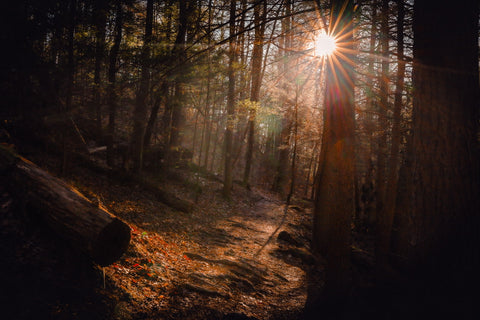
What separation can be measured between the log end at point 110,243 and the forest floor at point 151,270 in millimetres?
233

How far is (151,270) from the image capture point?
4.30 meters

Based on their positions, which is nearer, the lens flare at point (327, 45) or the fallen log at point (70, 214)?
the fallen log at point (70, 214)

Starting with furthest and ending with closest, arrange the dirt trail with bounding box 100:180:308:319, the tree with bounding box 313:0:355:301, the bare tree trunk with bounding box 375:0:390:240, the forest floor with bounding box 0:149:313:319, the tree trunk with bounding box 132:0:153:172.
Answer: the bare tree trunk with bounding box 375:0:390:240 < the tree trunk with bounding box 132:0:153:172 < the tree with bounding box 313:0:355:301 < the dirt trail with bounding box 100:180:308:319 < the forest floor with bounding box 0:149:313:319

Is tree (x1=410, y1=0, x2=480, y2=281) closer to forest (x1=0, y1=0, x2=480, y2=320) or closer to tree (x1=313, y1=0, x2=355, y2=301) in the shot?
forest (x1=0, y1=0, x2=480, y2=320)

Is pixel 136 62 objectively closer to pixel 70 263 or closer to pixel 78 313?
pixel 70 263

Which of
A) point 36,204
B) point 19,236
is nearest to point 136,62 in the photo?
point 36,204

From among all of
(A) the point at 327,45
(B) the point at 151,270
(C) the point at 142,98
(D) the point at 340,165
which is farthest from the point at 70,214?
(C) the point at 142,98

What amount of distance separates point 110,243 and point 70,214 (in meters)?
0.77

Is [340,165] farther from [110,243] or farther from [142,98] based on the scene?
[142,98]

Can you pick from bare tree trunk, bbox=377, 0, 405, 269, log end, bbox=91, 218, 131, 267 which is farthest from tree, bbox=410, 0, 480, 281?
bare tree trunk, bbox=377, 0, 405, 269

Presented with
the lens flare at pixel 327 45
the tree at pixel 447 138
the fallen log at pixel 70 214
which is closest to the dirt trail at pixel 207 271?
the fallen log at pixel 70 214

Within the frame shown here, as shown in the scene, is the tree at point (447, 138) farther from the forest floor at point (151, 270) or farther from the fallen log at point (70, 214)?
the fallen log at point (70, 214)

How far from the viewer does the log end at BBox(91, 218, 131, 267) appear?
3.38m

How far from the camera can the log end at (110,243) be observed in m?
3.38
